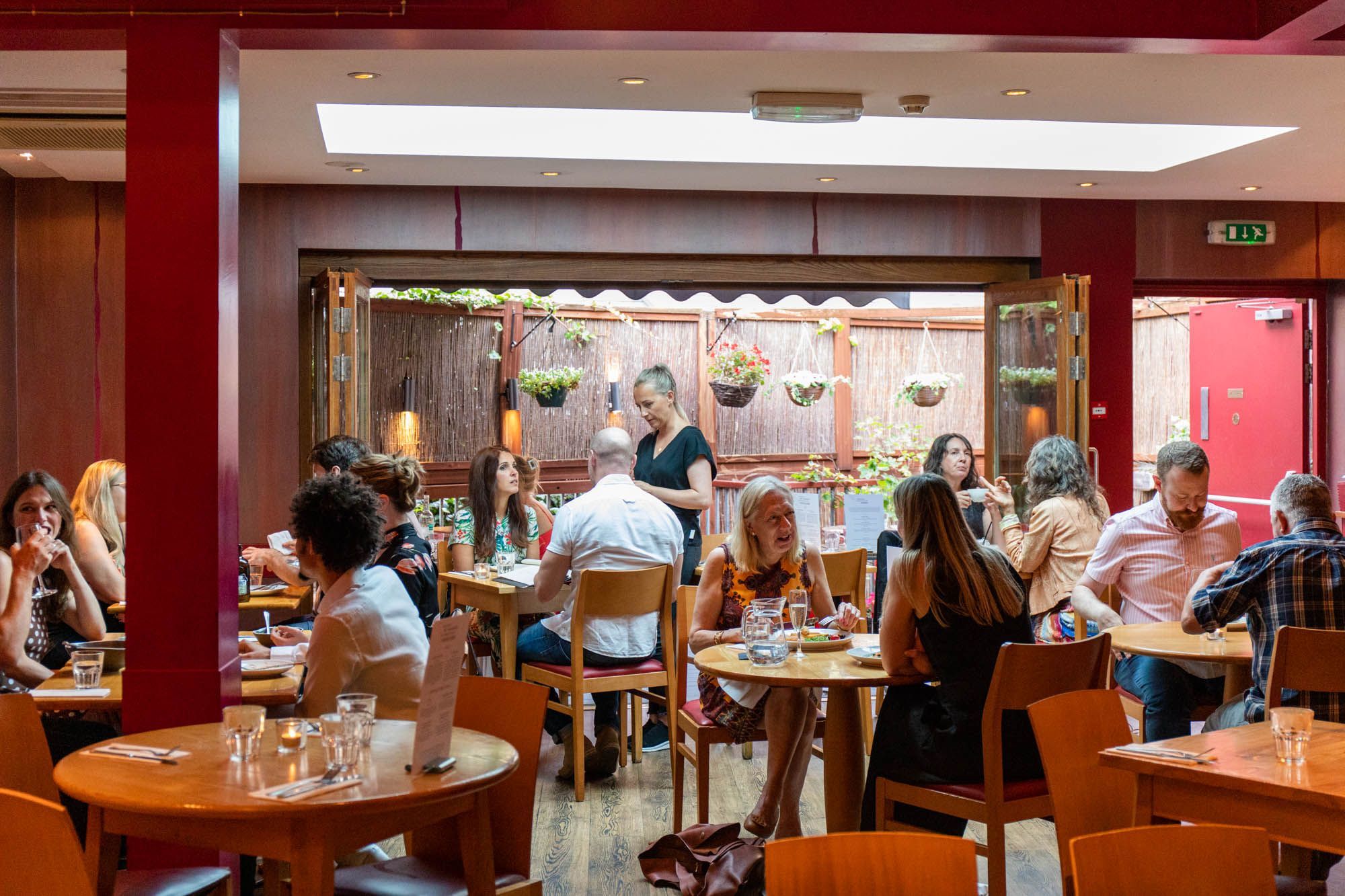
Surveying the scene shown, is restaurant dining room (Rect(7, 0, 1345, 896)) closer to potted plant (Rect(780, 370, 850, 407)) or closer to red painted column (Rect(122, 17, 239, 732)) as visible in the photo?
red painted column (Rect(122, 17, 239, 732))

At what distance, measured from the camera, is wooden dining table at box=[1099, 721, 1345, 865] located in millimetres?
2533

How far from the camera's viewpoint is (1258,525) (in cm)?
912

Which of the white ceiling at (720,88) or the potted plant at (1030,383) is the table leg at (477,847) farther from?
the potted plant at (1030,383)

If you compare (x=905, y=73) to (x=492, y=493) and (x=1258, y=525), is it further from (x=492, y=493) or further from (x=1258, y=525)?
(x=1258, y=525)

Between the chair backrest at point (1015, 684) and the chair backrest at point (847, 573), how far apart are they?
1768 mm

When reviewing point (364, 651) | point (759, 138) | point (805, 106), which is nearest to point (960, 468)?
point (759, 138)

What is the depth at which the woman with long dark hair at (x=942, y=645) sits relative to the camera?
3.63 meters

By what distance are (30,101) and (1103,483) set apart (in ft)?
19.1

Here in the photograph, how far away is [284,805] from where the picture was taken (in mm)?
2340

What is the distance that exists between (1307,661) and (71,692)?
11.2 feet

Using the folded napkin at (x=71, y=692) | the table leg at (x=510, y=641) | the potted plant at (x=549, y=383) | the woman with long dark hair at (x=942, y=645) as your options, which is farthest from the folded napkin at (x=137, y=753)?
the potted plant at (x=549, y=383)

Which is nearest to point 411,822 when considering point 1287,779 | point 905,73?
point 1287,779

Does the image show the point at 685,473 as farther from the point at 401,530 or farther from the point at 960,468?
the point at 401,530

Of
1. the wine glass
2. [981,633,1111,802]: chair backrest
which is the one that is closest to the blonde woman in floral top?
the wine glass
